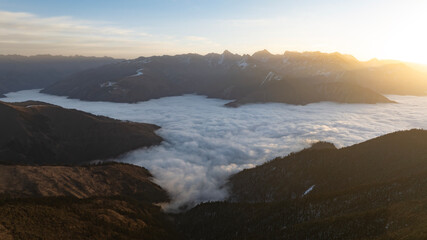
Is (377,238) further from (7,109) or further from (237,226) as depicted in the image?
(7,109)

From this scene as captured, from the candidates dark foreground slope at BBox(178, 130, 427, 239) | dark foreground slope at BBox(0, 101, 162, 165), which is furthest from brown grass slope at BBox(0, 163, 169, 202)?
dark foreground slope at BBox(0, 101, 162, 165)

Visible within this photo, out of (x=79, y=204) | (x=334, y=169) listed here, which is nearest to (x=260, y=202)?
(x=334, y=169)

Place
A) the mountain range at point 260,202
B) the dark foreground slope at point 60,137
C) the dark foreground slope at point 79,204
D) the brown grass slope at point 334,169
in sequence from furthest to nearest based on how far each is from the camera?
A: the dark foreground slope at point 60,137 → the brown grass slope at point 334,169 → the dark foreground slope at point 79,204 → the mountain range at point 260,202

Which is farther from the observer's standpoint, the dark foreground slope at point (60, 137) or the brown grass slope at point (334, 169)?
the dark foreground slope at point (60, 137)

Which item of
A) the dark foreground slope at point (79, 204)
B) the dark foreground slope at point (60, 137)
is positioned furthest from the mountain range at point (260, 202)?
the dark foreground slope at point (60, 137)

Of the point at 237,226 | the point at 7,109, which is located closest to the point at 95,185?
the point at 237,226

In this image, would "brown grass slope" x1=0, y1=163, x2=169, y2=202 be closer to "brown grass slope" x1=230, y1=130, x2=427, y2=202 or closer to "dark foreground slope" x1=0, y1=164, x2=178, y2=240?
"dark foreground slope" x1=0, y1=164, x2=178, y2=240

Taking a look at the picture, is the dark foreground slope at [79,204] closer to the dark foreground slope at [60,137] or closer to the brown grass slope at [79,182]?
the brown grass slope at [79,182]
